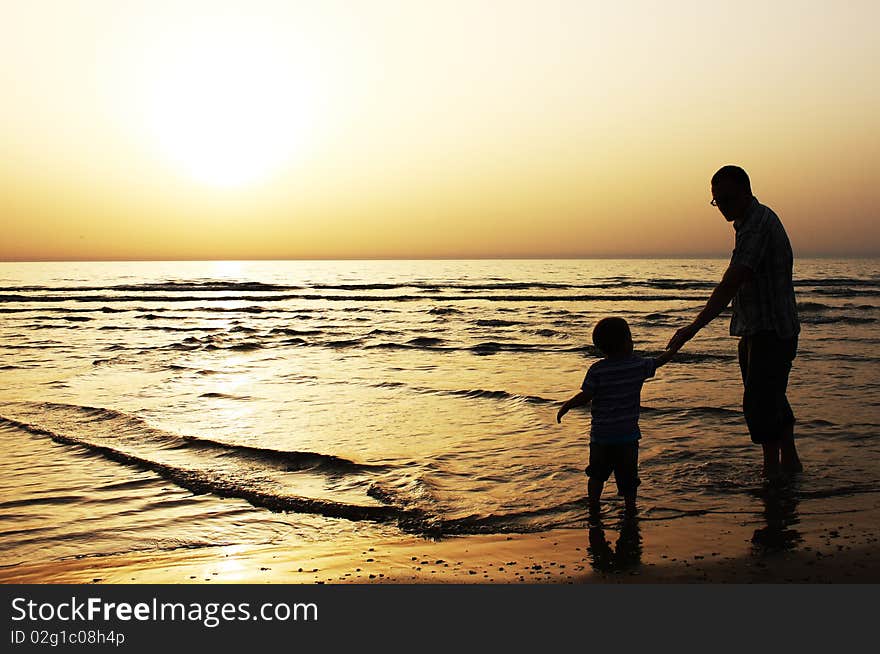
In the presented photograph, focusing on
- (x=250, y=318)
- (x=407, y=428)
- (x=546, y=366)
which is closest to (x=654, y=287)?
(x=250, y=318)

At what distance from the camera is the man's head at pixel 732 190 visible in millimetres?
5117

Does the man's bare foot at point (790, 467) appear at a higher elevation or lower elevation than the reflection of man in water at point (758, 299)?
lower

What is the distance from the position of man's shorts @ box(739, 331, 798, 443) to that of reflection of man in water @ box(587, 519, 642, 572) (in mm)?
1303

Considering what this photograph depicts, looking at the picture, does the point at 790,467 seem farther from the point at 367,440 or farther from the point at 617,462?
the point at 367,440

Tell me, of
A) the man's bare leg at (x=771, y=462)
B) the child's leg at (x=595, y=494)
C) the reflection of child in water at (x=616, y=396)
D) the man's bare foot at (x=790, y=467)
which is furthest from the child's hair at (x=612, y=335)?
the man's bare foot at (x=790, y=467)

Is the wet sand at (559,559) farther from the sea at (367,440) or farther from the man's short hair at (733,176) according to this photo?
the man's short hair at (733,176)

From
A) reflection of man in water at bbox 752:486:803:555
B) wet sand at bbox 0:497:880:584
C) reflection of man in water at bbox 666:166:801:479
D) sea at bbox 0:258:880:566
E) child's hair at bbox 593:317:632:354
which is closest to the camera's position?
wet sand at bbox 0:497:880:584

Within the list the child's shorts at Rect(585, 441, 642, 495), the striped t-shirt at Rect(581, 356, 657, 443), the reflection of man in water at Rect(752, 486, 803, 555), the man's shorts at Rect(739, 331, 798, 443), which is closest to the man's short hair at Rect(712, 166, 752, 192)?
the man's shorts at Rect(739, 331, 798, 443)

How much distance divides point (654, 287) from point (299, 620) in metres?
46.3

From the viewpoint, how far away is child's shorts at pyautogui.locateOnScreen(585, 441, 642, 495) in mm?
4844

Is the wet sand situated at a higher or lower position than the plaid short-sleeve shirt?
lower

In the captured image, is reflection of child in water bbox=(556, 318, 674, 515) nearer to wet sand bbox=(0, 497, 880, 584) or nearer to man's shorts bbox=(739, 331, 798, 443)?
wet sand bbox=(0, 497, 880, 584)

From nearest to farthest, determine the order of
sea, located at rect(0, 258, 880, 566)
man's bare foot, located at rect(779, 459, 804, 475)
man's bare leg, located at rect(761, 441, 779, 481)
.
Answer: sea, located at rect(0, 258, 880, 566) → man's bare leg, located at rect(761, 441, 779, 481) → man's bare foot, located at rect(779, 459, 804, 475)

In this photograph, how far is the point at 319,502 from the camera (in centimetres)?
561
